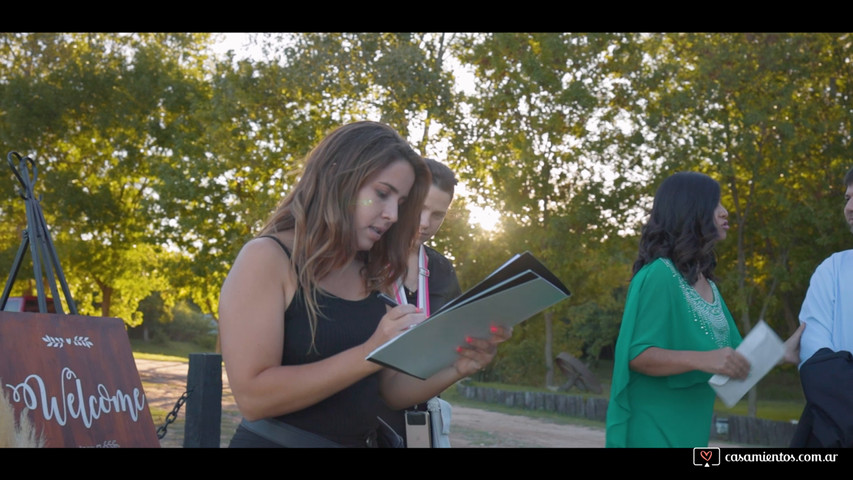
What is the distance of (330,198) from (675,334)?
1.87 m

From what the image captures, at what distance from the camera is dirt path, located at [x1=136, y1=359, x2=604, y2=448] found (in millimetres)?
15805

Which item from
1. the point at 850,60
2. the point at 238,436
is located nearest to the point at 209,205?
the point at 850,60

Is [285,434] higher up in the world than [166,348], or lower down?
lower down

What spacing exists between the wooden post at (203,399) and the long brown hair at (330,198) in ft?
10.9

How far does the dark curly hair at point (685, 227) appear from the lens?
13.1ft

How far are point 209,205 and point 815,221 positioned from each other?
50.2 ft

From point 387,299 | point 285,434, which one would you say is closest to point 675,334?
point 387,299

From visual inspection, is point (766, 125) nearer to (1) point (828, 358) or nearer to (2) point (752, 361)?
(1) point (828, 358)

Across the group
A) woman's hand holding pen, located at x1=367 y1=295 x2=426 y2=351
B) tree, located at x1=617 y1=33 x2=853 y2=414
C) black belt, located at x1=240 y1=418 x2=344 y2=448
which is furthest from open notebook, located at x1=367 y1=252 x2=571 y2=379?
tree, located at x1=617 y1=33 x2=853 y2=414

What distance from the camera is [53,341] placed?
4.24 metres

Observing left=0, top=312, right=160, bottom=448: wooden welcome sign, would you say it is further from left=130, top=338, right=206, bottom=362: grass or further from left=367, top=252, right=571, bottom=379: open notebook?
left=130, top=338, right=206, bottom=362: grass

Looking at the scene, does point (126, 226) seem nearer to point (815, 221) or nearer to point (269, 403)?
point (815, 221)

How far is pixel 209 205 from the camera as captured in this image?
2327 cm

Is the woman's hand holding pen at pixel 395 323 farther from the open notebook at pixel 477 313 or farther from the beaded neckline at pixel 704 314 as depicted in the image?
the beaded neckline at pixel 704 314
